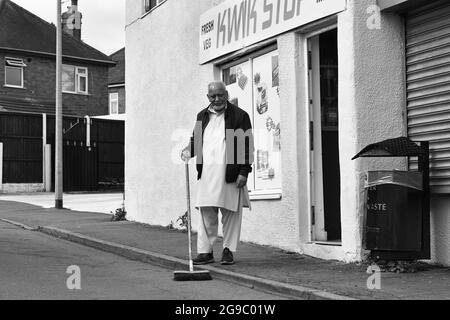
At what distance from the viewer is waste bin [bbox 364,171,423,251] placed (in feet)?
23.8

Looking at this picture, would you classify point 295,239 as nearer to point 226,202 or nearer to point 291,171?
point 291,171

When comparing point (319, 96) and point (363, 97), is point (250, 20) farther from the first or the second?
point (363, 97)

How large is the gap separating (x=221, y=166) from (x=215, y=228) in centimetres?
77

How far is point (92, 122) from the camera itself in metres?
29.3

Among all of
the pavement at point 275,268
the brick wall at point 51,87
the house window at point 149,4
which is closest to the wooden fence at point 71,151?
the brick wall at point 51,87

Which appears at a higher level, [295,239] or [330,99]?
[330,99]

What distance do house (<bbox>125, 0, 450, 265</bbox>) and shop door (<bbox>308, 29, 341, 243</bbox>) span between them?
0.01 m

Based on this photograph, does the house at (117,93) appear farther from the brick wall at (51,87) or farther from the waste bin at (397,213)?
the waste bin at (397,213)

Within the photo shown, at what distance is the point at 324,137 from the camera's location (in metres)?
9.34

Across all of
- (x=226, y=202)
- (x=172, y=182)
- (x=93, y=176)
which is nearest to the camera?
(x=226, y=202)

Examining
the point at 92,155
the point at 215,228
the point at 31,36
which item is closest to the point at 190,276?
the point at 215,228

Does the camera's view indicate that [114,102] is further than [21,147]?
Yes

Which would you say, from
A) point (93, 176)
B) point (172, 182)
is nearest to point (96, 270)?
point (172, 182)
